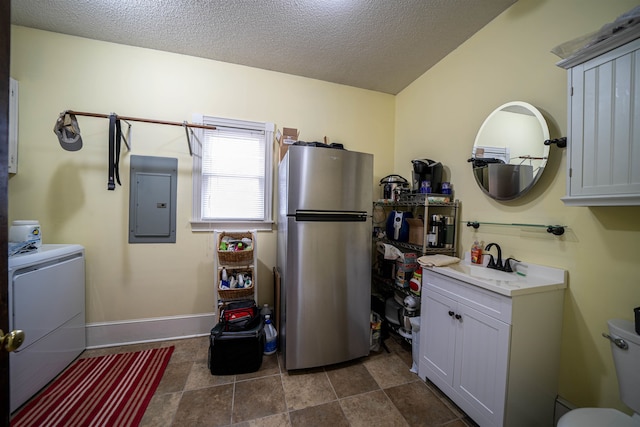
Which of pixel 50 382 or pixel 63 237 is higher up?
Result: pixel 63 237

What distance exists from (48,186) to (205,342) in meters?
1.98

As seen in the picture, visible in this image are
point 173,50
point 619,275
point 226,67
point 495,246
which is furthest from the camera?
point 226,67

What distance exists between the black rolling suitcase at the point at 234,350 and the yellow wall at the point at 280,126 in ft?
2.13

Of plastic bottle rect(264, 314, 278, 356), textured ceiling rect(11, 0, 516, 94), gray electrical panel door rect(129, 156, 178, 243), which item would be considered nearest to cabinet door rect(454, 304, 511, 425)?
plastic bottle rect(264, 314, 278, 356)

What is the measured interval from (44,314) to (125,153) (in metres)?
1.39

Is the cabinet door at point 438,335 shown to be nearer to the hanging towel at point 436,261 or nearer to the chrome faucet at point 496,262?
the hanging towel at point 436,261

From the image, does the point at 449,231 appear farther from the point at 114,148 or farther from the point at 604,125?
the point at 114,148

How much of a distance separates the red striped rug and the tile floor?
4.2 inches

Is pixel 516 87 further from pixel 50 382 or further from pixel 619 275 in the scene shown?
pixel 50 382

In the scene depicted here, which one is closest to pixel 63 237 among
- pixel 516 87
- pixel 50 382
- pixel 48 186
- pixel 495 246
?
pixel 48 186

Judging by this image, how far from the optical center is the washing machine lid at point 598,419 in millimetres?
918

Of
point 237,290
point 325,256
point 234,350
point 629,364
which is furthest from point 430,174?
point 234,350

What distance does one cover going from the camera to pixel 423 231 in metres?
1.94

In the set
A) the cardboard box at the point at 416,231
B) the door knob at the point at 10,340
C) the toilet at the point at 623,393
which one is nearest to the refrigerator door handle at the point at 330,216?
→ the cardboard box at the point at 416,231
